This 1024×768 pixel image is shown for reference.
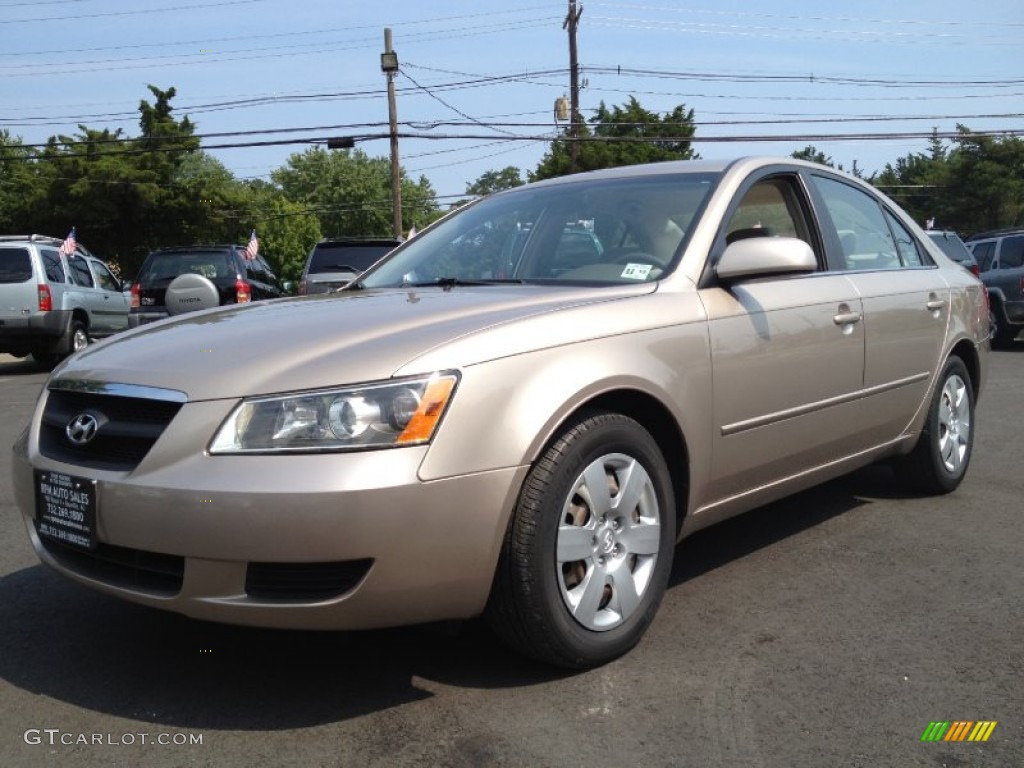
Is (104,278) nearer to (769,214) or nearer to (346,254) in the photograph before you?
(346,254)

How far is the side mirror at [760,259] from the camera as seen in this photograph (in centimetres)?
355

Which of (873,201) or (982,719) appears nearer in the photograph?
(982,719)

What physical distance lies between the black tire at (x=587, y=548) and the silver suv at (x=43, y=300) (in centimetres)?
1290

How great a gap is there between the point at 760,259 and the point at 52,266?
14.1 m

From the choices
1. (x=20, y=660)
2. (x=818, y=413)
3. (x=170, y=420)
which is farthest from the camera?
(x=818, y=413)

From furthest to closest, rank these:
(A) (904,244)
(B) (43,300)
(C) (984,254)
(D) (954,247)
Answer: (D) (954,247), (C) (984,254), (B) (43,300), (A) (904,244)

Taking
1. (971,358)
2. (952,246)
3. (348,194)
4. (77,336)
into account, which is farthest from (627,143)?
(348,194)

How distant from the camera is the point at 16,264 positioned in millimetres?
14789

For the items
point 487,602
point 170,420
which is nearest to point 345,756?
point 487,602

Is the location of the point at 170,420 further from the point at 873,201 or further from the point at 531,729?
the point at 873,201

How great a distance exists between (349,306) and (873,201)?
9.37ft

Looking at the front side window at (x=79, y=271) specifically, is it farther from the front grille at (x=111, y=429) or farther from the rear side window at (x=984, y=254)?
the rear side window at (x=984, y=254)

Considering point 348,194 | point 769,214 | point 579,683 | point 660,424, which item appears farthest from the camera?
point 348,194

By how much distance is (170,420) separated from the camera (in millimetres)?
2732
